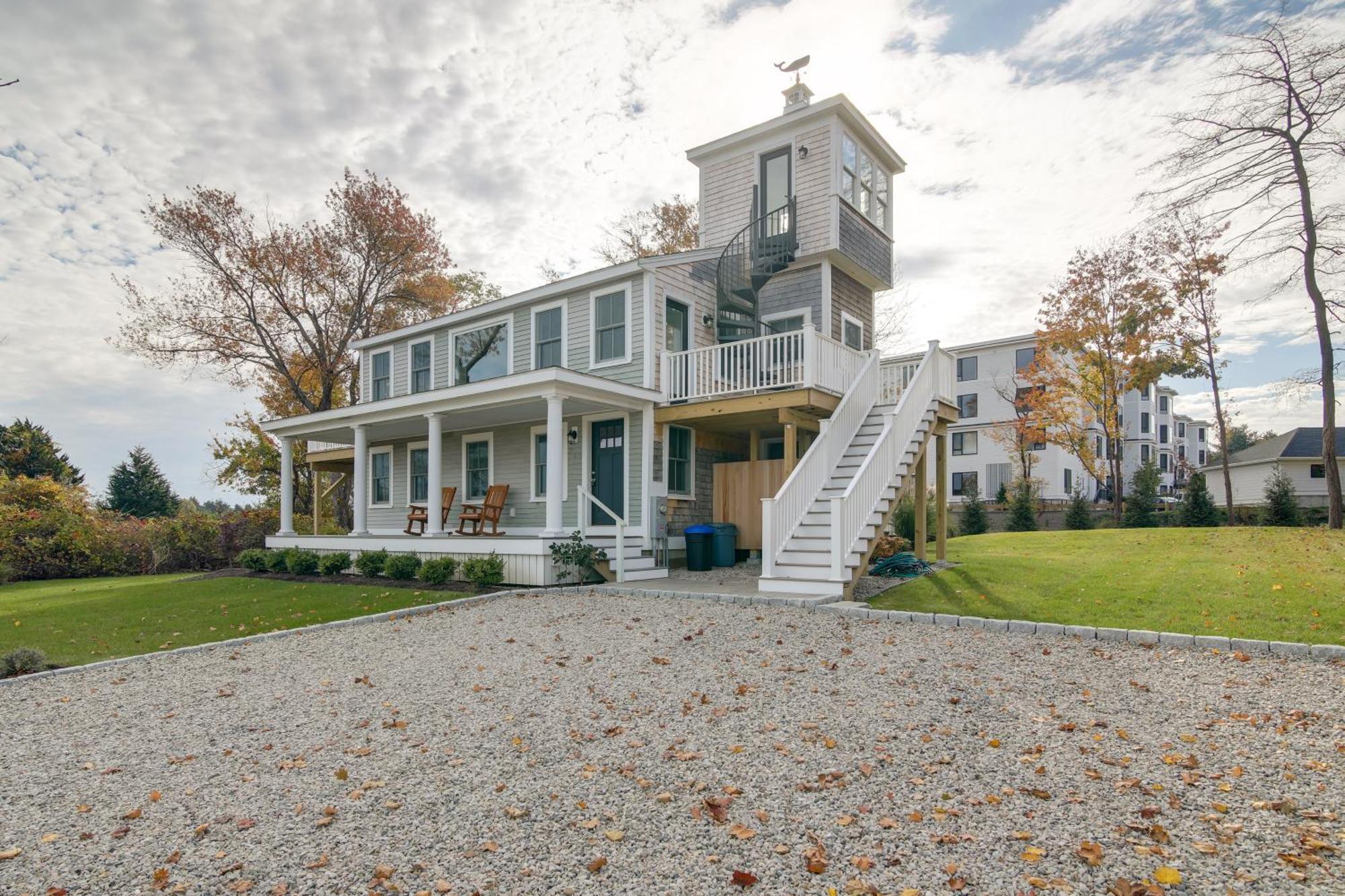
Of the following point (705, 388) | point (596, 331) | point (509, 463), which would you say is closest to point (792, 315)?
point (705, 388)

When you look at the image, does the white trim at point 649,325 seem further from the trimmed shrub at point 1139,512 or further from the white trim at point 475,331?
the trimmed shrub at point 1139,512

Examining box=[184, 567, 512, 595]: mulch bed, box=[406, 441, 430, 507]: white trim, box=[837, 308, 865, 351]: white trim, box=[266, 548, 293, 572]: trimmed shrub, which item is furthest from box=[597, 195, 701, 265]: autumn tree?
box=[184, 567, 512, 595]: mulch bed

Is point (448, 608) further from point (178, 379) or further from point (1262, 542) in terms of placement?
point (178, 379)

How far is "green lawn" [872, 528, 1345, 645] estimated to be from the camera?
7.56m

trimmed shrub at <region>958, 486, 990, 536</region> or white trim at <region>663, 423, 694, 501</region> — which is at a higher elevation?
white trim at <region>663, 423, 694, 501</region>

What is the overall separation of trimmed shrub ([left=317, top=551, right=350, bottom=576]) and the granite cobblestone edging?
4.90m

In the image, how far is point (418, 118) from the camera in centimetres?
1293

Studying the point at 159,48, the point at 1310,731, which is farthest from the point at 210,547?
the point at 1310,731

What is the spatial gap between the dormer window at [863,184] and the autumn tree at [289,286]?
17.8 meters

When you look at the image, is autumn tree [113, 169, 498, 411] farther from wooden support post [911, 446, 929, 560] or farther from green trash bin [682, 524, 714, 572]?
wooden support post [911, 446, 929, 560]

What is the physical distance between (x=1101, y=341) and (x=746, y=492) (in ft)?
51.3

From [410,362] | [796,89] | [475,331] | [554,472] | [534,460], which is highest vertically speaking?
[796,89]

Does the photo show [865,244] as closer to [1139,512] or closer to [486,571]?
[486,571]

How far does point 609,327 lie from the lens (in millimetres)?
14320
